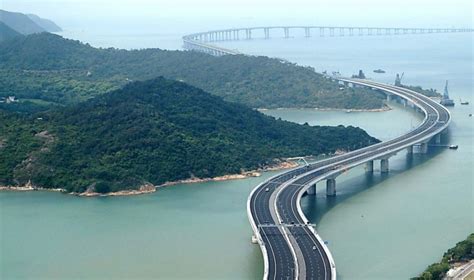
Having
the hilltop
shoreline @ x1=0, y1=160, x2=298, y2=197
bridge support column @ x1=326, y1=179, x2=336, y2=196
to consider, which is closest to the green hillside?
the hilltop

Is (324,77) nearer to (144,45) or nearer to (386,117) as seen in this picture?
(386,117)

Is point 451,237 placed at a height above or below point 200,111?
below

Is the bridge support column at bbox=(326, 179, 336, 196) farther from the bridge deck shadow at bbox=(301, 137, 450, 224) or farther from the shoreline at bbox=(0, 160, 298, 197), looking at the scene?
the shoreline at bbox=(0, 160, 298, 197)

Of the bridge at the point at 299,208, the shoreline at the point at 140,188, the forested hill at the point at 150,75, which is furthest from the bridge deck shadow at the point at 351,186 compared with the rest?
the forested hill at the point at 150,75

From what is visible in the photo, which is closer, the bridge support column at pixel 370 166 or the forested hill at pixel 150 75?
the bridge support column at pixel 370 166

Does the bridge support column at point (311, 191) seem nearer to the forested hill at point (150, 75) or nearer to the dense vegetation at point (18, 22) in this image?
the forested hill at point (150, 75)

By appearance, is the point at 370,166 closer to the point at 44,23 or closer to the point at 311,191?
the point at 311,191

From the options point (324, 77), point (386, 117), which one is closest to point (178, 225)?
point (386, 117)

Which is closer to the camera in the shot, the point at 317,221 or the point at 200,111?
the point at 317,221
